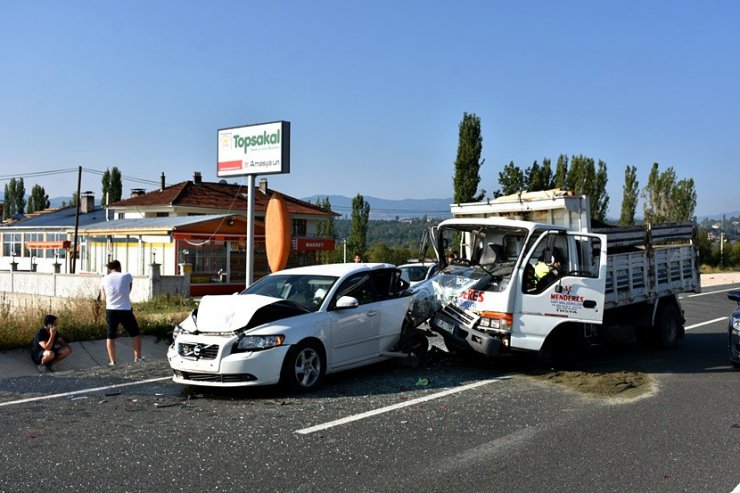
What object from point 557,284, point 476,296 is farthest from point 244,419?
point 557,284

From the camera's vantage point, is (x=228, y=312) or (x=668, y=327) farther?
(x=668, y=327)

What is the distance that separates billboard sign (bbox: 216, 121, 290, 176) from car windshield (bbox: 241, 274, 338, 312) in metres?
10.4

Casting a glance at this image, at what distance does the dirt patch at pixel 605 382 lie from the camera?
9.35m

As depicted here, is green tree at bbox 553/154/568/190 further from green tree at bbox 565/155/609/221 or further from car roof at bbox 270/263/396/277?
car roof at bbox 270/263/396/277

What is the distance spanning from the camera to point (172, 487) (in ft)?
17.9

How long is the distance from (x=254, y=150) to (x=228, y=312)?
41.6 ft

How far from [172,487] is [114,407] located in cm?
317

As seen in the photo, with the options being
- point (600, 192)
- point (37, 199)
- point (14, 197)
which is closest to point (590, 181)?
point (600, 192)

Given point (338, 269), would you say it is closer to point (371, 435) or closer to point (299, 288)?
point (299, 288)

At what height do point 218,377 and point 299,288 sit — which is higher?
point 299,288

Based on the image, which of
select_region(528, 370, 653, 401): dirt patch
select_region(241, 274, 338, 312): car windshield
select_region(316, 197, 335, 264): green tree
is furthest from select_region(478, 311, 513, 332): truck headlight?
select_region(316, 197, 335, 264): green tree

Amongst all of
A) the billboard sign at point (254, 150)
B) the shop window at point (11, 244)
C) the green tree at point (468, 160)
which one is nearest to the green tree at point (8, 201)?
the shop window at point (11, 244)

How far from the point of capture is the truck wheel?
13281mm

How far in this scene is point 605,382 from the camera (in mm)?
9969
